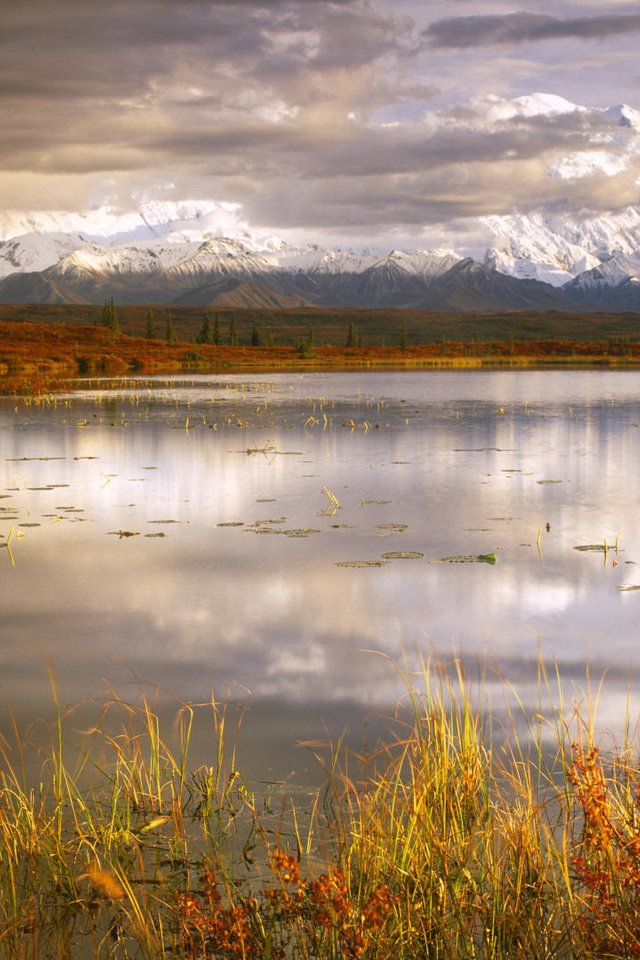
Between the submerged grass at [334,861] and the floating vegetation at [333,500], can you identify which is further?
the floating vegetation at [333,500]

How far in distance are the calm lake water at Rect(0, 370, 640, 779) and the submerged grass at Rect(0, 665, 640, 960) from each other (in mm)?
867

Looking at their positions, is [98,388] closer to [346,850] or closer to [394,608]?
[394,608]

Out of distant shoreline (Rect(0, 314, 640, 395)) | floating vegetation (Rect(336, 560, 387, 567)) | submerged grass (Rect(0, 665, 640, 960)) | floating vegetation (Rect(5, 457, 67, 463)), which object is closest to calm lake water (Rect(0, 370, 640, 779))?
floating vegetation (Rect(336, 560, 387, 567))

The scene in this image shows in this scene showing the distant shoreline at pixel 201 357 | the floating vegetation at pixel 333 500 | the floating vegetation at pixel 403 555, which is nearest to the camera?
the floating vegetation at pixel 403 555

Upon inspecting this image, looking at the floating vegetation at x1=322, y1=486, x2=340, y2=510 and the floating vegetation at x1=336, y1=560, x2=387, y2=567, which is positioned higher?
the floating vegetation at x1=322, y1=486, x2=340, y2=510

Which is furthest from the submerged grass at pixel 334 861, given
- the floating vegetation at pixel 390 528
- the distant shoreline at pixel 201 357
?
the distant shoreline at pixel 201 357

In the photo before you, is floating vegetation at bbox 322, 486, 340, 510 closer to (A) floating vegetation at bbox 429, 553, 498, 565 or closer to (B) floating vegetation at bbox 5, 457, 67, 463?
(A) floating vegetation at bbox 429, 553, 498, 565

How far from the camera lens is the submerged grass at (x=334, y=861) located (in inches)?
207

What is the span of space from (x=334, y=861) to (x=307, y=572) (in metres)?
7.47

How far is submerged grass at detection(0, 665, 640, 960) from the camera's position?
526cm

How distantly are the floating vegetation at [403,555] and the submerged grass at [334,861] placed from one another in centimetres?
679

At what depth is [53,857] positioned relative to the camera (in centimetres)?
612

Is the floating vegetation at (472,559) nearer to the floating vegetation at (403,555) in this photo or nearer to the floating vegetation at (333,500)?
the floating vegetation at (403,555)

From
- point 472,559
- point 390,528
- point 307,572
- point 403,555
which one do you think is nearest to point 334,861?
point 307,572
